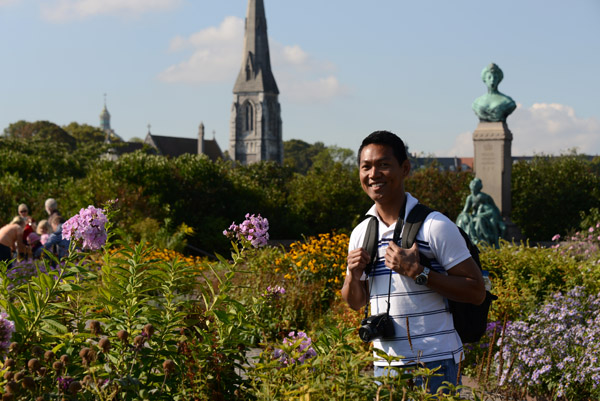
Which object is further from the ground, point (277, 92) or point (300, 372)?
point (277, 92)

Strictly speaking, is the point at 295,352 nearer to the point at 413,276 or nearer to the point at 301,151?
the point at 413,276

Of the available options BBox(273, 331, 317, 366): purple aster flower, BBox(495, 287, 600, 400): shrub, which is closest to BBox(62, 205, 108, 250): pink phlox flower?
BBox(273, 331, 317, 366): purple aster flower

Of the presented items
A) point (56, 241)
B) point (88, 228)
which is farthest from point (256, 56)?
point (88, 228)

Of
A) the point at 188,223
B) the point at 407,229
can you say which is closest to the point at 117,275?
the point at 407,229

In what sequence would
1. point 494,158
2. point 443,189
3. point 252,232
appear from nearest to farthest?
point 252,232 → point 494,158 → point 443,189

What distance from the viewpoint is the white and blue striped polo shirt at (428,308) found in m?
2.83

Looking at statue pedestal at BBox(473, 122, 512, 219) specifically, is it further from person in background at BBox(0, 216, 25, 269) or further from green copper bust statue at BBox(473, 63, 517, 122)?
person in background at BBox(0, 216, 25, 269)

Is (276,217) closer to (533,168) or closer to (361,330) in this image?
(533,168)

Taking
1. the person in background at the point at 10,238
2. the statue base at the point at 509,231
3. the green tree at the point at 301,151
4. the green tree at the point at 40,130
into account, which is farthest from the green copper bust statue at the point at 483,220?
the green tree at the point at 301,151

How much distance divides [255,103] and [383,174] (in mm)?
116615

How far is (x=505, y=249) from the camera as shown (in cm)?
831

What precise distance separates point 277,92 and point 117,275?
11781cm

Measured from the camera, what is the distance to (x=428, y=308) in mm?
2857

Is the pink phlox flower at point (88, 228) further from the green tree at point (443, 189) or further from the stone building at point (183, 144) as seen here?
the stone building at point (183, 144)
